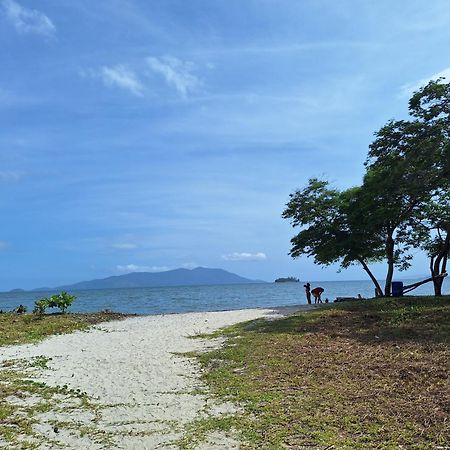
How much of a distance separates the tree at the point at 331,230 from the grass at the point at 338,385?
11681mm

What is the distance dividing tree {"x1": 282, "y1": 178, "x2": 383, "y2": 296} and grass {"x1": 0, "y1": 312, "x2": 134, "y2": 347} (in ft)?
37.6

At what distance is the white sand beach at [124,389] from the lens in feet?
19.6

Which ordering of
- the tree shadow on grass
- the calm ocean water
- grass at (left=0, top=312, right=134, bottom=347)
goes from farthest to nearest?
the calm ocean water → grass at (left=0, top=312, right=134, bottom=347) → the tree shadow on grass

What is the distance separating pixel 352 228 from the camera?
1015 inches

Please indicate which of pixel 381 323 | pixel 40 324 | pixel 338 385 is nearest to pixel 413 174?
pixel 381 323

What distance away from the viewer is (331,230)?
2650 centimetres

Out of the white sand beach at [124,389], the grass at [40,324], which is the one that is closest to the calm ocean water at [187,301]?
the grass at [40,324]

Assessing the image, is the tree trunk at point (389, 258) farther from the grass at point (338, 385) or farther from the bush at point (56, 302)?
the bush at point (56, 302)

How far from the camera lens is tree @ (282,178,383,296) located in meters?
25.4

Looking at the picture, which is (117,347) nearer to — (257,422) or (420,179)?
(257,422)

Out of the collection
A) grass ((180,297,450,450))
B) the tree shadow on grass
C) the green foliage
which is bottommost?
grass ((180,297,450,450))

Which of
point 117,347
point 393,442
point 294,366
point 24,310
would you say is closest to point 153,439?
point 393,442

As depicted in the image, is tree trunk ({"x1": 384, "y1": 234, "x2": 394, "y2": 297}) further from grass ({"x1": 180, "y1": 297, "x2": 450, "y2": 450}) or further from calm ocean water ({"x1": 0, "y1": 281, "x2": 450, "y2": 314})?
calm ocean water ({"x1": 0, "y1": 281, "x2": 450, "y2": 314})

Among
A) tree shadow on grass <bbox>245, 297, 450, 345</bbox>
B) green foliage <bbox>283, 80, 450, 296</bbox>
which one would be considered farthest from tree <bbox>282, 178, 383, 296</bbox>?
tree shadow on grass <bbox>245, 297, 450, 345</bbox>
